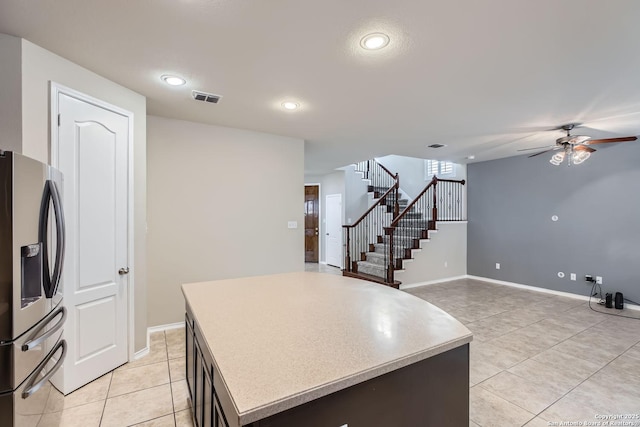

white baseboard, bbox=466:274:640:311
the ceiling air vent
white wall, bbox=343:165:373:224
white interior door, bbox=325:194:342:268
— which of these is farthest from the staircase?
the ceiling air vent

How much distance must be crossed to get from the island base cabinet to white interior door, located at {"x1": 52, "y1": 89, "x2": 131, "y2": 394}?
2.39m

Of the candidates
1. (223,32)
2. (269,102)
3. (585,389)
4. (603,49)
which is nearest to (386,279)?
(585,389)

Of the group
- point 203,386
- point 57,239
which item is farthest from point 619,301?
point 57,239

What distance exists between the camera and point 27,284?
4.41 feet

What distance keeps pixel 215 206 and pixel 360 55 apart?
2.67 metres

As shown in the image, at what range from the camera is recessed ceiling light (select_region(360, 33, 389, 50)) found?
1.98m

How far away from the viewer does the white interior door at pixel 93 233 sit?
235 centimetres

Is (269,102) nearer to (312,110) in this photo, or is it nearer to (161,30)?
(312,110)

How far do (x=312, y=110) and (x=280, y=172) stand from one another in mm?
1327

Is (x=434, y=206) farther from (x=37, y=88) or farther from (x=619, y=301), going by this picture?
(x=37, y=88)

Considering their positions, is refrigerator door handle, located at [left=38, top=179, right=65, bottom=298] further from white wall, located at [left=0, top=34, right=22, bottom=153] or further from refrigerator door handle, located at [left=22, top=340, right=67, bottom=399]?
white wall, located at [left=0, top=34, right=22, bottom=153]

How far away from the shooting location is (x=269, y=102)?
315cm

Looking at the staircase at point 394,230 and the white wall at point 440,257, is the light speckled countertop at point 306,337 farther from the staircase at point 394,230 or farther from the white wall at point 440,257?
the white wall at point 440,257

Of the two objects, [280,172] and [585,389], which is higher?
[280,172]
